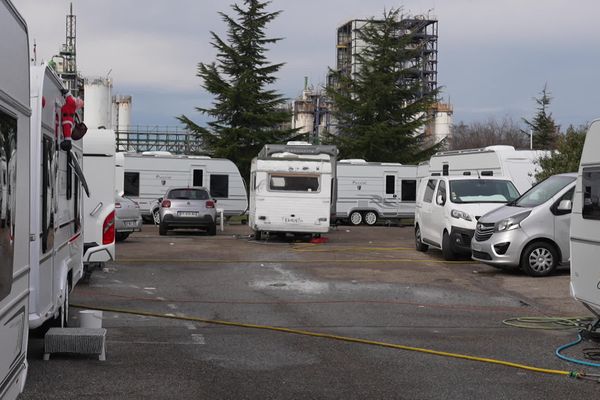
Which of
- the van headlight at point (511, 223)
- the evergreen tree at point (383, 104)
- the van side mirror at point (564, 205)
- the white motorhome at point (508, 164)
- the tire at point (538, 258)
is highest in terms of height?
the evergreen tree at point (383, 104)

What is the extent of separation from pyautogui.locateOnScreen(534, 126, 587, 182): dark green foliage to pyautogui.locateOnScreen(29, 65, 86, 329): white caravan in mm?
15748

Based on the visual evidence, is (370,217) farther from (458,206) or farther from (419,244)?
(458,206)

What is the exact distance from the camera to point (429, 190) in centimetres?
2033

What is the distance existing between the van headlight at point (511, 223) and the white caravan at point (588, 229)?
587 cm

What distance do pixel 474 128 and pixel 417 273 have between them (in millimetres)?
83732

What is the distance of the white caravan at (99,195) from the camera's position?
1244cm

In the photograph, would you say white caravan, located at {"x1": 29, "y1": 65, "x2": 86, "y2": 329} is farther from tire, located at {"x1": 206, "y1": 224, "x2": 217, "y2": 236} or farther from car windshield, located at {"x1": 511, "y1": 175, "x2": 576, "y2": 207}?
tire, located at {"x1": 206, "y1": 224, "x2": 217, "y2": 236}

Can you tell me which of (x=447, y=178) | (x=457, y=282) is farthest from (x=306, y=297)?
(x=447, y=178)

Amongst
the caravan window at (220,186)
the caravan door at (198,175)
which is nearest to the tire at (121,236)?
the caravan door at (198,175)

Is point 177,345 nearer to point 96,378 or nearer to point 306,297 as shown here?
point 96,378

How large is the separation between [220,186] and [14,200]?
1175 inches

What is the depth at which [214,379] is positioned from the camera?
7156mm

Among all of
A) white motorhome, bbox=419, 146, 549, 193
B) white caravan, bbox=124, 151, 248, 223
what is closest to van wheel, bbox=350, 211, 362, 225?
white caravan, bbox=124, 151, 248, 223

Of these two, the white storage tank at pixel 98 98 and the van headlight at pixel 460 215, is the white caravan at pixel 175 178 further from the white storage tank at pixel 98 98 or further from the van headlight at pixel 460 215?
the white storage tank at pixel 98 98
